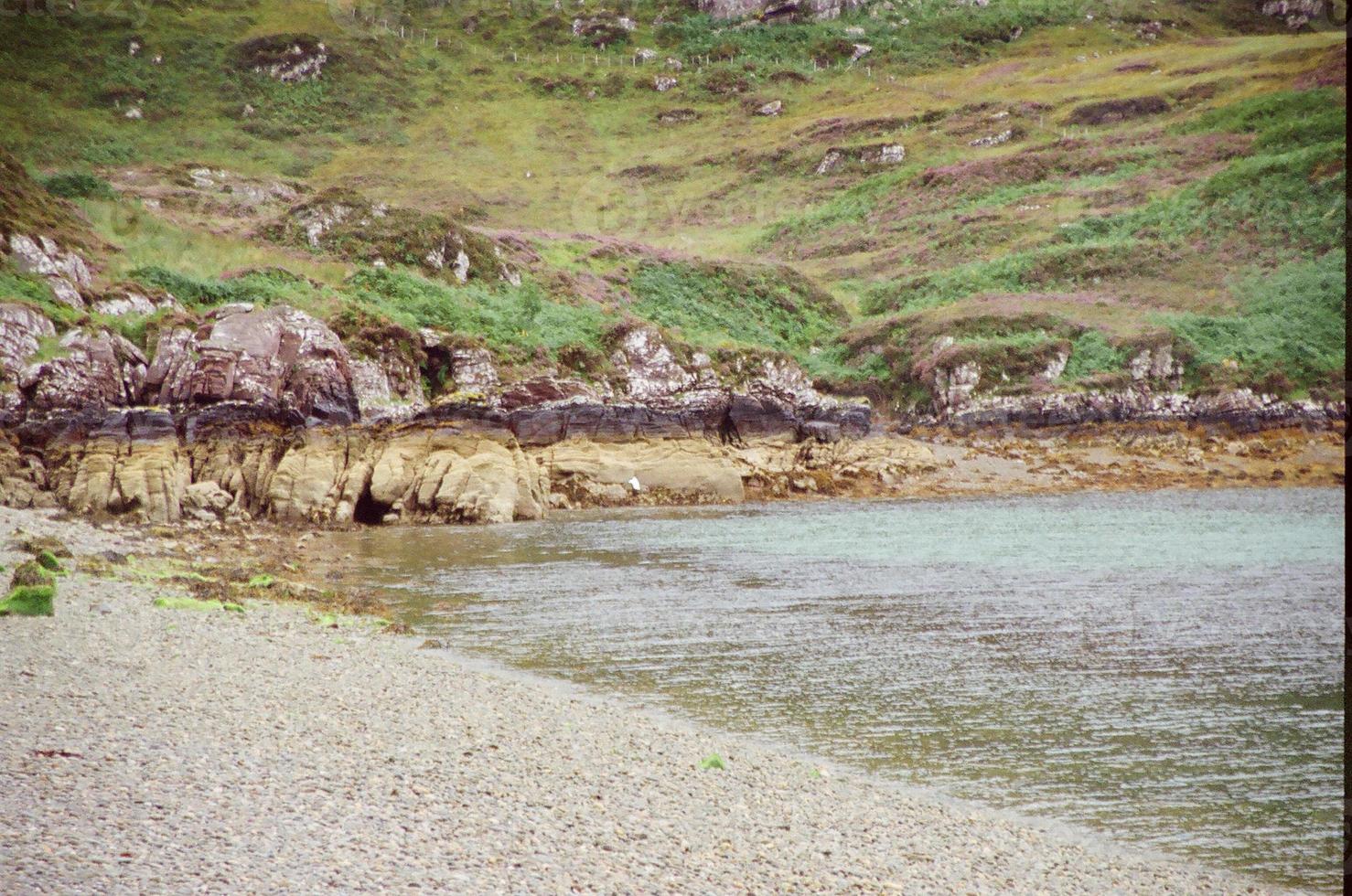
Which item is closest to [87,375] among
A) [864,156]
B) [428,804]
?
[428,804]

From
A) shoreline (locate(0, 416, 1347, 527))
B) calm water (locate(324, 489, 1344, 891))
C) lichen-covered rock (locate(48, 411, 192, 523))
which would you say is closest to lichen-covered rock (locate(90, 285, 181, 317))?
lichen-covered rock (locate(48, 411, 192, 523))

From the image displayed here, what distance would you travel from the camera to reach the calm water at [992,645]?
29.0 feet

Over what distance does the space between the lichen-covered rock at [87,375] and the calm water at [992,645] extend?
9047 mm

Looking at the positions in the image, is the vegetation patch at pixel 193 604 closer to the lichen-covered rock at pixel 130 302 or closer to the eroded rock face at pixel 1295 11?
the lichen-covered rock at pixel 130 302

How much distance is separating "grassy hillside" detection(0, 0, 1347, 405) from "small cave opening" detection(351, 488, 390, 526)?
373 inches

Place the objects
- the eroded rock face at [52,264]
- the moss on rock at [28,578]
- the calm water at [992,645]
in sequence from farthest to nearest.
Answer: the eroded rock face at [52,264], the moss on rock at [28,578], the calm water at [992,645]

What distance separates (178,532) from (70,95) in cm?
7885

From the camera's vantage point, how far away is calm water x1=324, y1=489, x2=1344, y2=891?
8.84 metres

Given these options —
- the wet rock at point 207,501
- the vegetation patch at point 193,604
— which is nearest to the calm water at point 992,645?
the vegetation patch at point 193,604

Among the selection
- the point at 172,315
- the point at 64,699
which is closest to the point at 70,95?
the point at 172,315

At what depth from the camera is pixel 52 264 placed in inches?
1287

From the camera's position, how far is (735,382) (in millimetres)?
49812

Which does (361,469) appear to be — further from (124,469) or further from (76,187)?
(76,187)

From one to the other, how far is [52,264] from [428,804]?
33268mm
